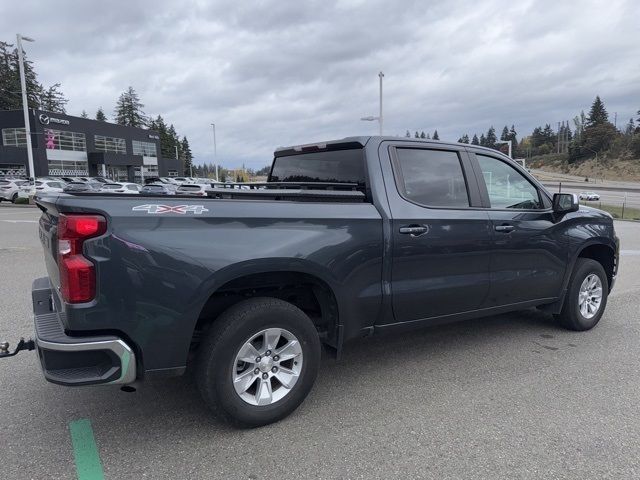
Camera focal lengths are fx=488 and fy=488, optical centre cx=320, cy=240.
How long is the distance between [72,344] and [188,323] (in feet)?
1.97

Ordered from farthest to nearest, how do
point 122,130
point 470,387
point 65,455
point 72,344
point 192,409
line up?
point 122,130
point 470,387
point 192,409
point 65,455
point 72,344

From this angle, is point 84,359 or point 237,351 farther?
point 237,351

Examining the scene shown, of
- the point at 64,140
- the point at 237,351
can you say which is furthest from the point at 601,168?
the point at 237,351

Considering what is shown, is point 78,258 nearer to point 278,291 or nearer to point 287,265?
point 287,265

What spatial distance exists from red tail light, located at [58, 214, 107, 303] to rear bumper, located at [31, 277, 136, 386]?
23cm

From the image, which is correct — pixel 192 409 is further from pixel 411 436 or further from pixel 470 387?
pixel 470 387

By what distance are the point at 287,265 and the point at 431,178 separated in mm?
1559

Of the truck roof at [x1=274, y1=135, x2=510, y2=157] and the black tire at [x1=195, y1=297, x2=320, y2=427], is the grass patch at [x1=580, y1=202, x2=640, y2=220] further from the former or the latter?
the black tire at [x1=195, y1=297, x2=320, y2=427]

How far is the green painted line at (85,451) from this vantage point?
2639 mm

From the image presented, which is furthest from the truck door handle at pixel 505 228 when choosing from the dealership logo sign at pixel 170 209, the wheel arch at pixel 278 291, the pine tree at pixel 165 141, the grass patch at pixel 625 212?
the pine tree at pixel 165 141

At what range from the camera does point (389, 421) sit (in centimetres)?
321

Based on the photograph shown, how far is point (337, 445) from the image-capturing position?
2926 mm

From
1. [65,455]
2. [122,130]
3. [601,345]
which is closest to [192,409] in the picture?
[65,455]

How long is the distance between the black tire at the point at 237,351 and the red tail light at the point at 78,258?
74 centimetres
